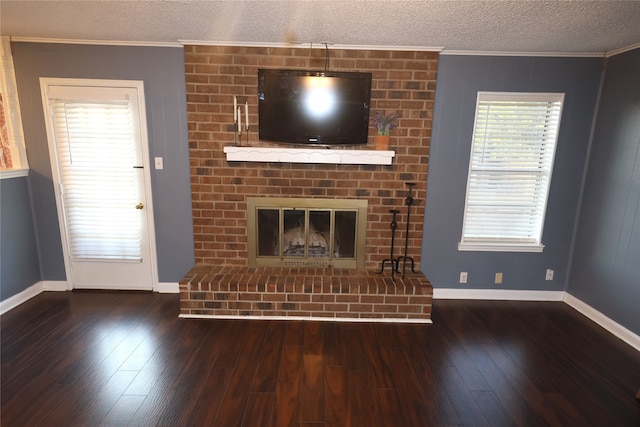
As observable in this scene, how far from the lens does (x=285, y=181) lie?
3.14m

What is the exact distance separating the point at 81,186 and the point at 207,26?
197 centimetres

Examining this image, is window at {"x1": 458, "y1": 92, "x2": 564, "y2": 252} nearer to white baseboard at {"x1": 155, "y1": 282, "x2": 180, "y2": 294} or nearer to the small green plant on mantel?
the small green plant on mantel

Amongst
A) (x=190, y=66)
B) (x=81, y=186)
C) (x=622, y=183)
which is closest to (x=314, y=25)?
(x=190, y=66)

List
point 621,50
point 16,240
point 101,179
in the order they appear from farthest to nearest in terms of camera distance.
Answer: point 101,179 < point 16,240 < point 621,50

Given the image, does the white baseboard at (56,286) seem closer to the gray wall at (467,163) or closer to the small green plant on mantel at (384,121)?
the small green plant on mantel at (384,121)

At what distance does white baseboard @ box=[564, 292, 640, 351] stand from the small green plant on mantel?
249 centimetres

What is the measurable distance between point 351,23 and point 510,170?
204 cm

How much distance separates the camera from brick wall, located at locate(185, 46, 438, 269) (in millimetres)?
2916

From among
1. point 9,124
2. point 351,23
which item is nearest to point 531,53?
point 351,23

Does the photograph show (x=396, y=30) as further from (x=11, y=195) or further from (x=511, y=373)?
(x=11, y=195)

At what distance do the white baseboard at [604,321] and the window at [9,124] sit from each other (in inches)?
214

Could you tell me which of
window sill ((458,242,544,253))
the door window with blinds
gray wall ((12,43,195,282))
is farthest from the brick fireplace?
the door window with blinds

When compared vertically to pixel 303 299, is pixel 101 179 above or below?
above

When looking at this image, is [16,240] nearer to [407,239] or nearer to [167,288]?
[167,288]
